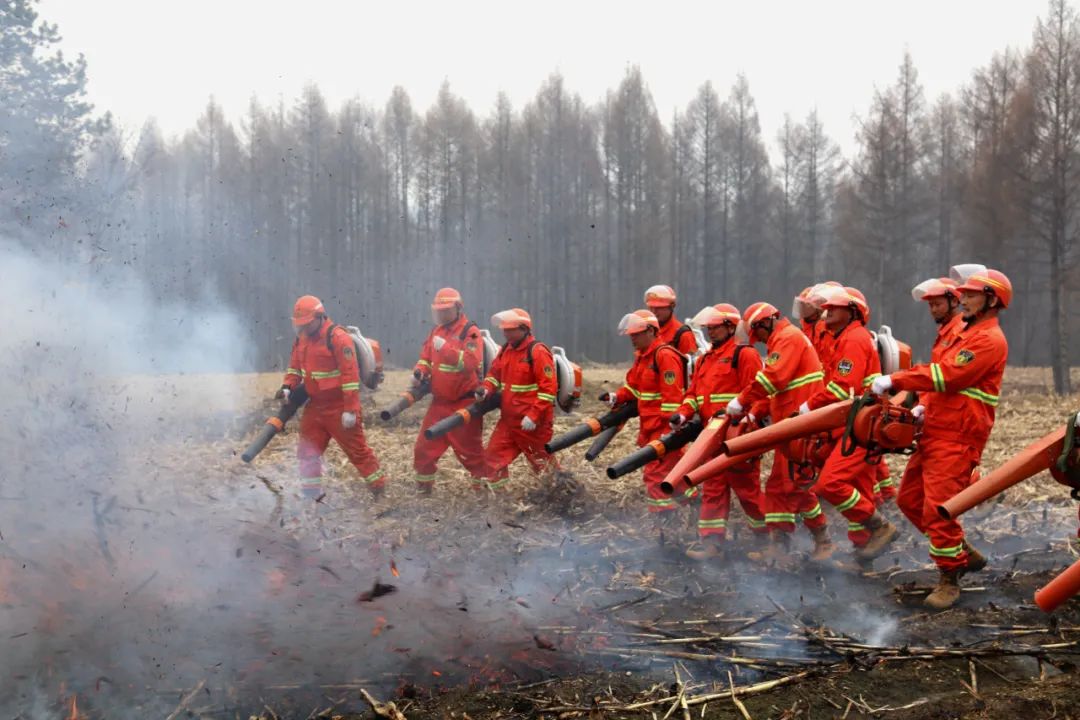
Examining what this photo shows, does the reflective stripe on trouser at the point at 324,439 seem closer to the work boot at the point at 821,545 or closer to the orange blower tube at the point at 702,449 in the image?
the orange blower tube at the point at 702,449

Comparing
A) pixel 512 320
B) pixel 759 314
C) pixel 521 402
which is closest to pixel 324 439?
pixel 521 402

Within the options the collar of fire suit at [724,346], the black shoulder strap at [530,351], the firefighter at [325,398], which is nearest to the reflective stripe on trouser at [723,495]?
the collar of fire suit at [724,346]

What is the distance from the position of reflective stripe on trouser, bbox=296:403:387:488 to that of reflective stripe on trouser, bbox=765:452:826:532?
4141 mm

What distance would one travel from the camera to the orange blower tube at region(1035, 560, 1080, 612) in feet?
10.3

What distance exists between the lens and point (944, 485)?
17.9 feet

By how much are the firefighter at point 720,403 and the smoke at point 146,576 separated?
1416mm

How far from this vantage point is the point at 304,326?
358 inches

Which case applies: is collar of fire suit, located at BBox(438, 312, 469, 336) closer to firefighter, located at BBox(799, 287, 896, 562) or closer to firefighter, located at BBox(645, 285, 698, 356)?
firefighter, located at BBox(645, 285, 698, 356)

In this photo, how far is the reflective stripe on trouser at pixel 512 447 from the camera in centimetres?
895

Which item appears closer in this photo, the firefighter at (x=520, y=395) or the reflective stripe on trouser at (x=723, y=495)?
the reflective stripe on trouser at (x=723, y=495)

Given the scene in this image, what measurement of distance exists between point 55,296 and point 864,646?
18.6 feet

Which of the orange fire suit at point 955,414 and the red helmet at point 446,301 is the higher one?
the red helmet at point 446,301

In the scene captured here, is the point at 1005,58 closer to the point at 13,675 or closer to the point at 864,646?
the point at 864,646

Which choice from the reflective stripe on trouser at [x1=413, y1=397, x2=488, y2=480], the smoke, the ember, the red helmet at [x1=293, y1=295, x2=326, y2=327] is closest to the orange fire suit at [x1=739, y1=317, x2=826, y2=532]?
the smoke
